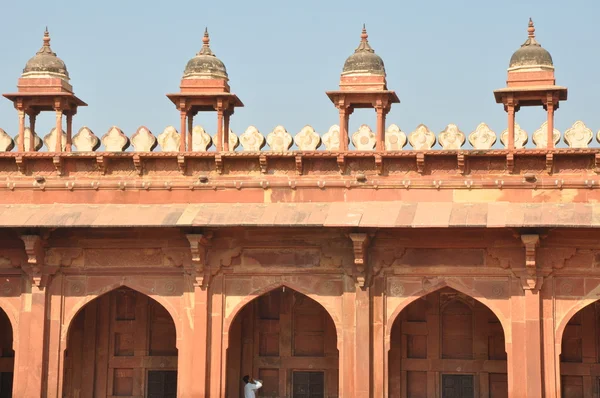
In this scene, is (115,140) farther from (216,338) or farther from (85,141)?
(216,338)

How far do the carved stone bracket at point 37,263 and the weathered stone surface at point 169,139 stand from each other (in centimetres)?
229

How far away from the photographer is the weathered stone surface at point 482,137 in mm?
17734

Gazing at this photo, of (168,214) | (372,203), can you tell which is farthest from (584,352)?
(168,214)

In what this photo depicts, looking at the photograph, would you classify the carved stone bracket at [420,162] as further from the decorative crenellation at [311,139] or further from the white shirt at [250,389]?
the white shirt at [250,389]

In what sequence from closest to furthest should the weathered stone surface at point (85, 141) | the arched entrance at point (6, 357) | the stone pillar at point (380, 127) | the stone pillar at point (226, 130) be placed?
the stone pillar at point (380, 127) → the weathered stone surface at point (85, 141) → the stone pillar at point (226, 130) → the arched entrance at point (6, 357)

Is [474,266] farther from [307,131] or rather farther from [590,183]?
[307,131]

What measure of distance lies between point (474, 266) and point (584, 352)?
7.79 feet

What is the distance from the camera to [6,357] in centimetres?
2031

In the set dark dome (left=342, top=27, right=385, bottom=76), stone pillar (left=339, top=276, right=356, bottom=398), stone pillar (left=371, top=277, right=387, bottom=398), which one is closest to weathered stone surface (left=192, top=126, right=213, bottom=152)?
dark dome (left=342, top=27, right=385, bottom=76)

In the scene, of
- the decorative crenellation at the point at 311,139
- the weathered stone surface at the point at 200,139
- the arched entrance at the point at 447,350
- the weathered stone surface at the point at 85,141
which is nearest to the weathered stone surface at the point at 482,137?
the decorative crenellation at the point at 311,139

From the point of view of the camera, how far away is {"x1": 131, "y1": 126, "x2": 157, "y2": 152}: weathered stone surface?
18.6 m

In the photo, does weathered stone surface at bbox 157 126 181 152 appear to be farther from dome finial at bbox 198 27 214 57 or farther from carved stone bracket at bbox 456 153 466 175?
carved stone bracket at bbox 456 153 466 175

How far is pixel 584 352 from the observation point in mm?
18312

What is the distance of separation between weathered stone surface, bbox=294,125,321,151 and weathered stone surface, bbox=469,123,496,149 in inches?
89.0
